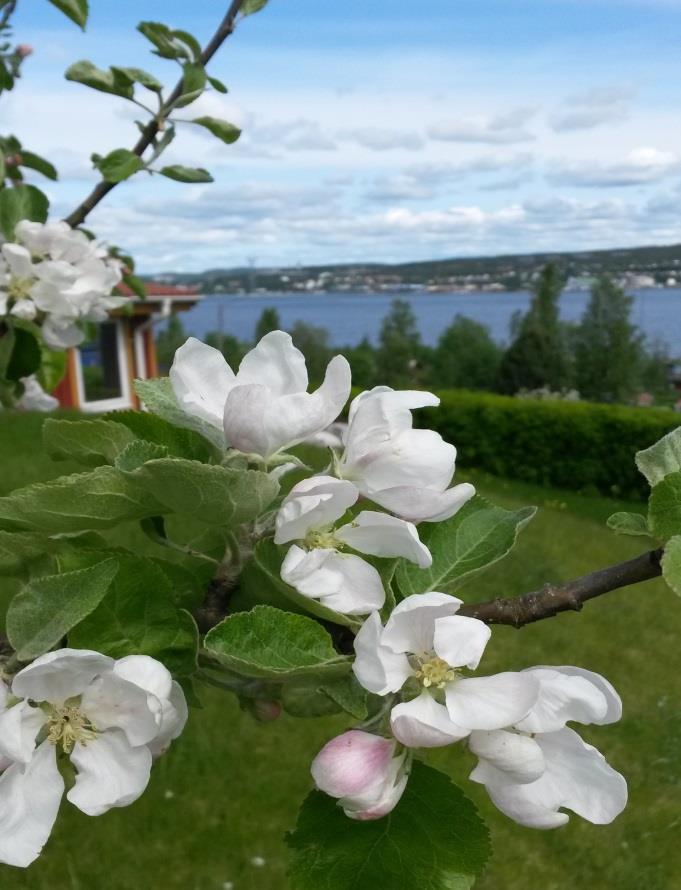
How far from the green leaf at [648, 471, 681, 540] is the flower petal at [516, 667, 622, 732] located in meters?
0.12

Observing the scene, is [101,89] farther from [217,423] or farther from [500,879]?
[500,879]

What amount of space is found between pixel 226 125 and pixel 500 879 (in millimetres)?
2696

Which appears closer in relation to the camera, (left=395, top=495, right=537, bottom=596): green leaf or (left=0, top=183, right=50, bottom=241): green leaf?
(left=395, top=495, right=537, bottom=596): green leaf

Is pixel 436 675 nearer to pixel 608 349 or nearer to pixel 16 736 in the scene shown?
pixel 16 736

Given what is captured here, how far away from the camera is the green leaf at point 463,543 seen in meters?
0.84

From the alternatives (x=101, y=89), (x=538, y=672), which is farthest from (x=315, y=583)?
(x=101, y=89)

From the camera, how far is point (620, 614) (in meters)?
6.34

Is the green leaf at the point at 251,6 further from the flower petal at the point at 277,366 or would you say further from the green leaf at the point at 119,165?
the flower petal at the point at 277,366

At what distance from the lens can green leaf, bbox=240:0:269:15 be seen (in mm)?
1943

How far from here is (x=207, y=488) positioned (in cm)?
66

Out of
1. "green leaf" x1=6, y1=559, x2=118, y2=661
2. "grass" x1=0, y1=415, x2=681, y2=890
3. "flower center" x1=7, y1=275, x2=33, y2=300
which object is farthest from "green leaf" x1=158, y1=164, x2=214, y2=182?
"grass" x1=0, y1=415, x2=681, y2=890

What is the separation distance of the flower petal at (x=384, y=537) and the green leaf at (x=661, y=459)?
220mm

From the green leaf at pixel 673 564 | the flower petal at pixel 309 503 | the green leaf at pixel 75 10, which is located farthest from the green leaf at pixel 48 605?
the green leaf at pixel 75 10

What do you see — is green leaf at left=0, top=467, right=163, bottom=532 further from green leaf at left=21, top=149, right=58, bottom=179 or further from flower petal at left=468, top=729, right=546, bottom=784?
green leaf at left=21, top=149, right=58, bottom=179
